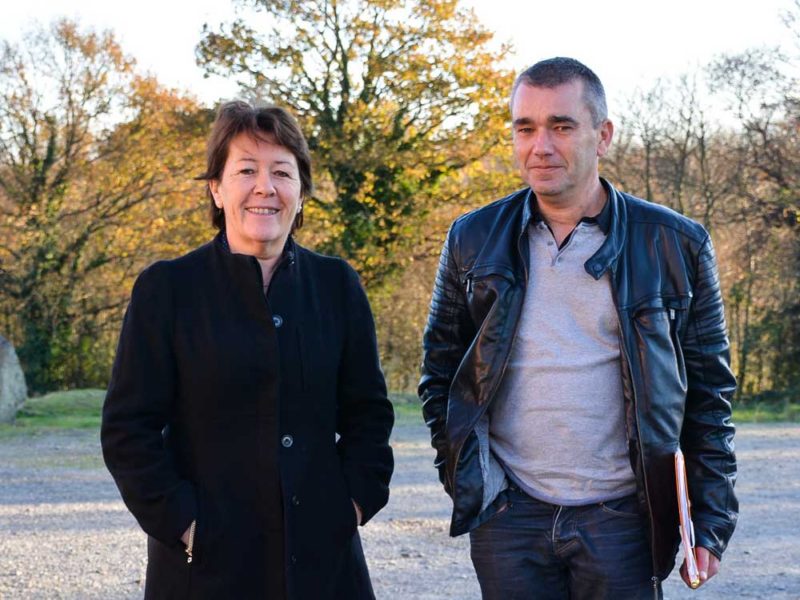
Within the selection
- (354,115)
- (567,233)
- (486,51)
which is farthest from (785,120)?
(567,233)

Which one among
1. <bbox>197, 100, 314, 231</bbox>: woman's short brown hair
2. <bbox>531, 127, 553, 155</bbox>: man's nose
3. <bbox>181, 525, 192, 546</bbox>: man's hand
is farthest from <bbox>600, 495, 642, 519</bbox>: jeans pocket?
<bbox>197, 100, 314, 231</bbox>: woman's short brown hair

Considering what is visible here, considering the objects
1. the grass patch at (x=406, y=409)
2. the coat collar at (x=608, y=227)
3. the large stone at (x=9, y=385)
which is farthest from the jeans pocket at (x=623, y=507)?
the large stone at (x=9, y=385)

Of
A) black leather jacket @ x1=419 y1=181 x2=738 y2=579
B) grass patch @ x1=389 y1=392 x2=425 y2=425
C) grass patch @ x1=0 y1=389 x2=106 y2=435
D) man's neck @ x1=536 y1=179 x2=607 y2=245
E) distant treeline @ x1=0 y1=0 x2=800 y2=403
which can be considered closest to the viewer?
black leather jacket @ x1=419 y1=181 x2=738 y2=579

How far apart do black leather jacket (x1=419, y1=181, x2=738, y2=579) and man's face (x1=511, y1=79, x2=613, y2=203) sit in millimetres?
124

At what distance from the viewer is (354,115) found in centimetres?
2170

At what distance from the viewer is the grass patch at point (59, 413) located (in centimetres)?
1572

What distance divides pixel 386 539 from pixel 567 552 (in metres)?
4.88

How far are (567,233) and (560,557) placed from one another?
0.90m

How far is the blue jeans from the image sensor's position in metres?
3.02

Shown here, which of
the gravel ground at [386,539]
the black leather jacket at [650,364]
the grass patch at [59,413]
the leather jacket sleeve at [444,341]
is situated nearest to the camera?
the black leather jacket at [650,364]

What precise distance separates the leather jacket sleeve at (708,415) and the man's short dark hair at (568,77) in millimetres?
492

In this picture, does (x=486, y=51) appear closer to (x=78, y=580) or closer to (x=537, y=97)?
(x=78, y=580)

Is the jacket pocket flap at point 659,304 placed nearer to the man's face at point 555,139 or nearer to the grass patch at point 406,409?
the man's face at point 555,139

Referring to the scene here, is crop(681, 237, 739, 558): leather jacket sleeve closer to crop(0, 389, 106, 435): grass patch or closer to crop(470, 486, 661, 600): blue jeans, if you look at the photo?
crop(470, 486, 661, 600): blue jeans
